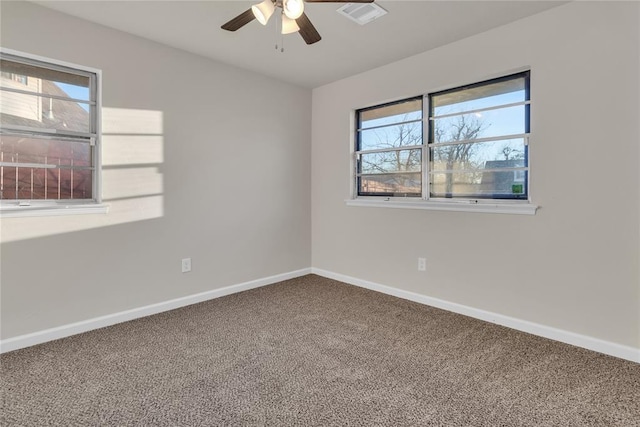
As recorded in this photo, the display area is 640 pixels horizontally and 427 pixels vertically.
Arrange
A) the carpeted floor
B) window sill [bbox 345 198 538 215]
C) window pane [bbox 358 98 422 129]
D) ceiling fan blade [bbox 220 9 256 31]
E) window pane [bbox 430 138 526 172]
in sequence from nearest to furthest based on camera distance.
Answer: the carpeted floor → ceiling fan blade [bbox 220 9 256 31] → window sill [bbox 345 198 538 215] → window pane [bbox 430 138 526 172] → window pane [bbox 358 98 422 129]

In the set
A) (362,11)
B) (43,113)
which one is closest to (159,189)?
(43,113)

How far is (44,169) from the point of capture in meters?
2.56

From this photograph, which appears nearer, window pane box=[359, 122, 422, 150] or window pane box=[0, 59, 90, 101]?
window pane box=[0, 59, 90, 101]

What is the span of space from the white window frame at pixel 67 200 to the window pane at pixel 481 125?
3.03 m

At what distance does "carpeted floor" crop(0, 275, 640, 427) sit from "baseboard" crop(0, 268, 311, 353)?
0.08 meters

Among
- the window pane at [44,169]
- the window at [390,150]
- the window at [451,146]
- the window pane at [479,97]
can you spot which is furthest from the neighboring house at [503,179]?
the window pane at [44,169]

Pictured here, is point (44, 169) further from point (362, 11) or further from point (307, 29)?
point (362, 11)

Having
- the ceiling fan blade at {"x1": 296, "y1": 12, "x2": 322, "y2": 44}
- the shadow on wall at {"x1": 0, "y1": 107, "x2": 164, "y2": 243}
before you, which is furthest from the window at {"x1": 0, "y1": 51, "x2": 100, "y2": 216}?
the ceiling fan blade at {"x1": 296, "y1": 12, "x2": 322, "y2": 44}

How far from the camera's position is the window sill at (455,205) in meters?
2.68

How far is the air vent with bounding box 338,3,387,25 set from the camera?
2.41 metres

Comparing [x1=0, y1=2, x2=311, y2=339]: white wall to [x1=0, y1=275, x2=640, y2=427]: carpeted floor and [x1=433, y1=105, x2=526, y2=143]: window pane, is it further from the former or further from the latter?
[x1=433, y1=105, x2=526, y2=143]: window pane

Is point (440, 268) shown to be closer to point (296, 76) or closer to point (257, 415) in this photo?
point (257, 415)

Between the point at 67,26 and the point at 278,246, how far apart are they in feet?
9.14

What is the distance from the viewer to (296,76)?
12.8 ft
